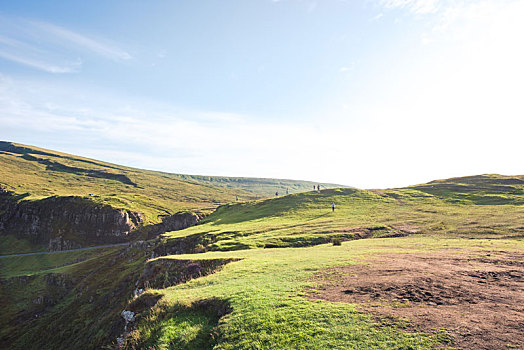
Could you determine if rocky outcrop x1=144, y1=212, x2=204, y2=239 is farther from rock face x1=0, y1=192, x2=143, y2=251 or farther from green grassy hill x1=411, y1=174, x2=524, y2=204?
green grassy hill x1=411, y1=174, x2=524, y2=204

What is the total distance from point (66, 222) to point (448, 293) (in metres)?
182

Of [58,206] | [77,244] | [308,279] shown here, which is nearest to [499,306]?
[308,279]

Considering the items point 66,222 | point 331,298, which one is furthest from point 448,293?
point 66,222

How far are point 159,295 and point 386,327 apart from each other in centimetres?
1886

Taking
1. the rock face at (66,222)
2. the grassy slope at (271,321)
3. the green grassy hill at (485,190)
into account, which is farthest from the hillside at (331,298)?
the rock face at (66,222)

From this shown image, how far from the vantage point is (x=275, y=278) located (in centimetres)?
2286

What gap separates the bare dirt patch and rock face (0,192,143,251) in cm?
15304

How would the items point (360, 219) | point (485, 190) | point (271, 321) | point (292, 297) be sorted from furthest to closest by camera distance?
1. point (485, 190)
2. point (360, 219)
3. point (292, 297)
4. point (271, 321)

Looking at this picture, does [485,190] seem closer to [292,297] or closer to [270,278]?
[270,278]

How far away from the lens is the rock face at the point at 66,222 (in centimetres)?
14188

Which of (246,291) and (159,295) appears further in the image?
(159,295)

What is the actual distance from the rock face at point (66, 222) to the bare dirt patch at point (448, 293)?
15304cm

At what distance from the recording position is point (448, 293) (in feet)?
54.2

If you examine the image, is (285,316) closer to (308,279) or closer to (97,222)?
(308,279)
